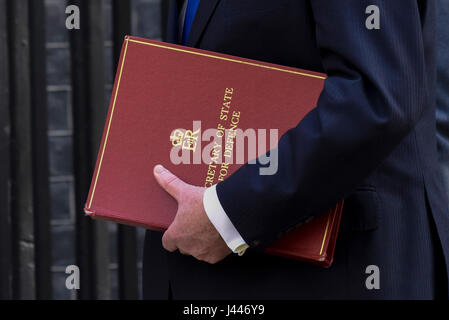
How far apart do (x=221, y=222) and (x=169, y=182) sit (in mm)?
125

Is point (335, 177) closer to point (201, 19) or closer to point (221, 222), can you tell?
point (221, 222)

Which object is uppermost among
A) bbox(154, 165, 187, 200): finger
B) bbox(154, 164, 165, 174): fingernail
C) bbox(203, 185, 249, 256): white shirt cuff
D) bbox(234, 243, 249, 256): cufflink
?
bbox(154, 164, 165, 174): fingernail

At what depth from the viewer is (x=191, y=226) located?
4.02ft

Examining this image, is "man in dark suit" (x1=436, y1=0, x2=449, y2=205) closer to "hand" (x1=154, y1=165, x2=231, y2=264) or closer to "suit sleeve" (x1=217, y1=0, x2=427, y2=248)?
"suit sleeve" (x1=217, y1=0, x2=427, y2=248)

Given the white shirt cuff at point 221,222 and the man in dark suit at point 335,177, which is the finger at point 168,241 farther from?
the white shirt cuff at point 221,222

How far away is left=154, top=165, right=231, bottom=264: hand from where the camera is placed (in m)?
1.21

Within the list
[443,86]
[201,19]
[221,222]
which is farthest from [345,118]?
[443,86]

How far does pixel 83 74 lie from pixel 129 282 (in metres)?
0.76

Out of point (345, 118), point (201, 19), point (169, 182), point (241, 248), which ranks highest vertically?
point (201, 19)

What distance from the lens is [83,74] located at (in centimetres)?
238

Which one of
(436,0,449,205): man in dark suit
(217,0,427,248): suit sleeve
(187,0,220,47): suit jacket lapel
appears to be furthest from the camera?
(436,0,449,205): man in dark suit

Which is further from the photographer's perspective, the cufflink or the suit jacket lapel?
the suit jacket lapel

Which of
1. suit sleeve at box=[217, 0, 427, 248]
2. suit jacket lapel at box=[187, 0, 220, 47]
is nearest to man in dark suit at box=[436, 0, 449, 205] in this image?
suit sleeve at box=[217, 0, 427, 248]
